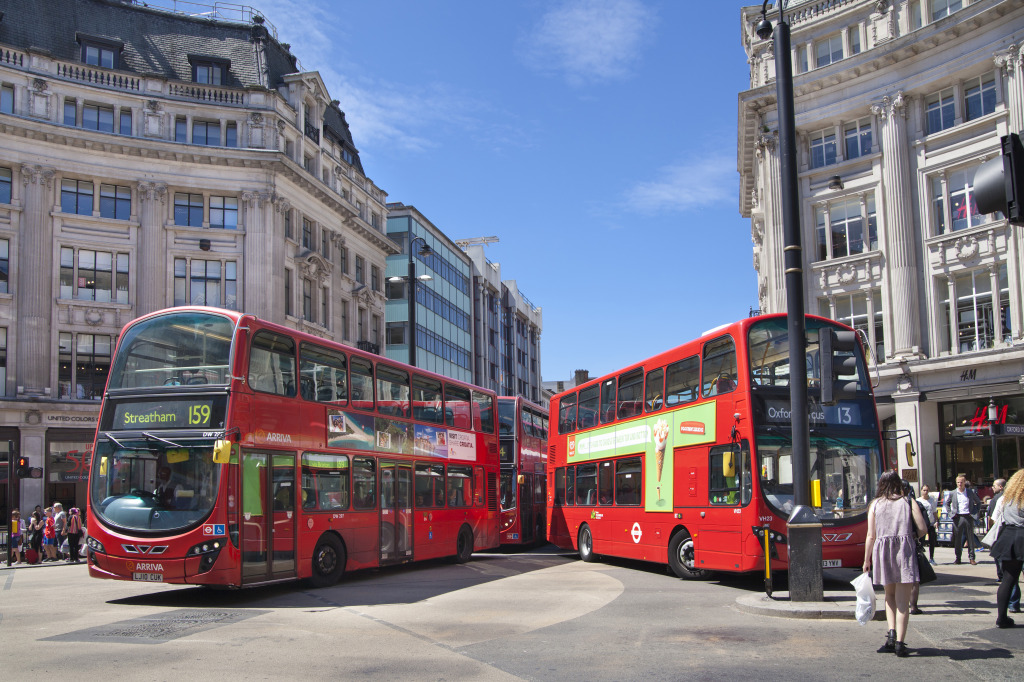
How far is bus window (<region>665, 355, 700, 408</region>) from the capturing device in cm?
1617

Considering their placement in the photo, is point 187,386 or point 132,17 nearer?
point 187,386

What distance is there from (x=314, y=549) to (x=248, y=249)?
26.7m

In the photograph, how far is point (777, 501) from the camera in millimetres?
14156

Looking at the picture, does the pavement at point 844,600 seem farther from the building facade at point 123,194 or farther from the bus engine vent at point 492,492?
the building facade at point 123,194

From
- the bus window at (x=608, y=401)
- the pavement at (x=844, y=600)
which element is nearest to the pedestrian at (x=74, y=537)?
the bus window at (x=608, y=401)

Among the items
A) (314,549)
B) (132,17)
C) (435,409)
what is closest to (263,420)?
(314,549)

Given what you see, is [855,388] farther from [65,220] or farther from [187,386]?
[65,220]

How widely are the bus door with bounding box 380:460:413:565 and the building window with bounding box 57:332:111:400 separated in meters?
22.4

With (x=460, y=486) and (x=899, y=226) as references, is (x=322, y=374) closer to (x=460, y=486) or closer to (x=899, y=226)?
(x=460, y=486)

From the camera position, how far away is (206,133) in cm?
4031

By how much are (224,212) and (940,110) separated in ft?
94.2

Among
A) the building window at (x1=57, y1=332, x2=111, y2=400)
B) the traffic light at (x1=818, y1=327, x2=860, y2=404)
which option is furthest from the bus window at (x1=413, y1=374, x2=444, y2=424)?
the building window at (x1=57, y1=332, x2=111, y2=400)

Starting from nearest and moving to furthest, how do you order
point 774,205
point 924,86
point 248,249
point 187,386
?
1. point 187,386
2. point 924,86
3. point 774,205
4. point 248,249

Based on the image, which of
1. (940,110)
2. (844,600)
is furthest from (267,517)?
(940,110)
